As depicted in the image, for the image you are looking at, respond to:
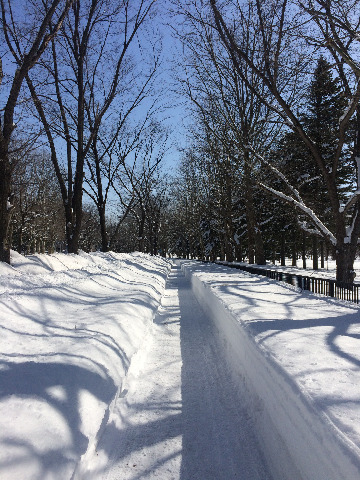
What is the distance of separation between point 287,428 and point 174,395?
6.62 ft

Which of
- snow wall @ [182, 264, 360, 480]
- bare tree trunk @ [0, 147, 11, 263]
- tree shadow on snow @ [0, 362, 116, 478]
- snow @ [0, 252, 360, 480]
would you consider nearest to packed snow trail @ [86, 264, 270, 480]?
snow @ [0, 252, 360, 480]

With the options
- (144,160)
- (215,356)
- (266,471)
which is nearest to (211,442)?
(266,471)

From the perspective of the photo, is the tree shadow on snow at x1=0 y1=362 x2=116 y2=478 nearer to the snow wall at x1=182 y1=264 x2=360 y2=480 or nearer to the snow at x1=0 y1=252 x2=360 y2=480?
the snow at x1=0 y1=252 x2=360 y2=480

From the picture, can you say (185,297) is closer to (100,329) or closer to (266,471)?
(100,329)

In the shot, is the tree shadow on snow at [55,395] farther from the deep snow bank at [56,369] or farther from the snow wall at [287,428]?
the snow wall at [287,428]

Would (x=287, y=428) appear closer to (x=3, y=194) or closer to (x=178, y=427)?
(x=178, y=427)

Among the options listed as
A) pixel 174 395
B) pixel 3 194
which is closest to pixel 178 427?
pixel 174 395

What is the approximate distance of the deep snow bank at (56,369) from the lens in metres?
2.72

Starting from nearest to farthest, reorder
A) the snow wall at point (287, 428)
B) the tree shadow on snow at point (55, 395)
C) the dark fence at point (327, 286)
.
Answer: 1. the snow wall at point (287, 428)
2. the tree shadow on snow at point (55, 395)
3. the dark fence at point (327, 286)

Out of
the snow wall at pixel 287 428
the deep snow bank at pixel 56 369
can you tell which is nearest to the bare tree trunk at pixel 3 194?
the deep snow bank at pixel 56 369

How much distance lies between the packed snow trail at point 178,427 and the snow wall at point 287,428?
0.53 ft

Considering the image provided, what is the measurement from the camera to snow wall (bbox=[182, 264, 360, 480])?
2275mm

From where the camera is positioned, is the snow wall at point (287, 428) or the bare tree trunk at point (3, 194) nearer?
the snow wall at point (287, 428)

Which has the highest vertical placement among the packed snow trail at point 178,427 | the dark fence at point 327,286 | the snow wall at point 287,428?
the dark fence at point 327,286
